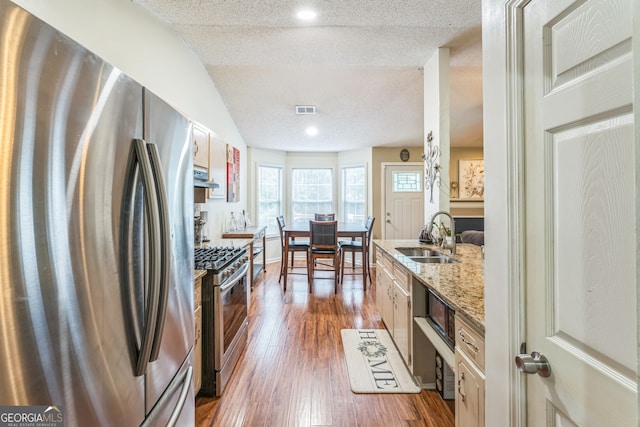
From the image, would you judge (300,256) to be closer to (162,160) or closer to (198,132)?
(198,132)

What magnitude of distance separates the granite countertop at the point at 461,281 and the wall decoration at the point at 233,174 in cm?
261

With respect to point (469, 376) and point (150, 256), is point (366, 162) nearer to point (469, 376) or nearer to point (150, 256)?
point (469, 376)

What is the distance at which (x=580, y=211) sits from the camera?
0.69 meters

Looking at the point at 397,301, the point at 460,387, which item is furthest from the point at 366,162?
the point at 460,387

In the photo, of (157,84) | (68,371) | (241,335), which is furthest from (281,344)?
(157,84)

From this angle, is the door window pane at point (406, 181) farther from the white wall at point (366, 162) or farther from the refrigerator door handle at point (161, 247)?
the refrigerator door handle at point (161, 247)

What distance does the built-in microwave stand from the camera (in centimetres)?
163

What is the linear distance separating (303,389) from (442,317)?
1.08 meters

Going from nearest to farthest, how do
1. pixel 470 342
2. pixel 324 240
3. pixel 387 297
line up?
pixel 470 342
pixel 387 297
pixel 324 240

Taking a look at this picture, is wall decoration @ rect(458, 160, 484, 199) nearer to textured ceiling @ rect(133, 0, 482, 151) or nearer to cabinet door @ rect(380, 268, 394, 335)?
textured ceiling @ rect(133, 0, 482, 151)

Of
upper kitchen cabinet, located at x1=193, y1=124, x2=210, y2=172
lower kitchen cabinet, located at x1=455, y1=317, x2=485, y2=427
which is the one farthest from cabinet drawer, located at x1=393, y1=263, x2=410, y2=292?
upper kitchen cabinet, located at x1=193, y1=124, x2=210, y2=172

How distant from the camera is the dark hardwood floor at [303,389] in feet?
5.73

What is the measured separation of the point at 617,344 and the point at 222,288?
6.13 feet

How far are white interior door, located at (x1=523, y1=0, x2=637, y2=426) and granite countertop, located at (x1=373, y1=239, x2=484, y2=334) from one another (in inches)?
14.4
